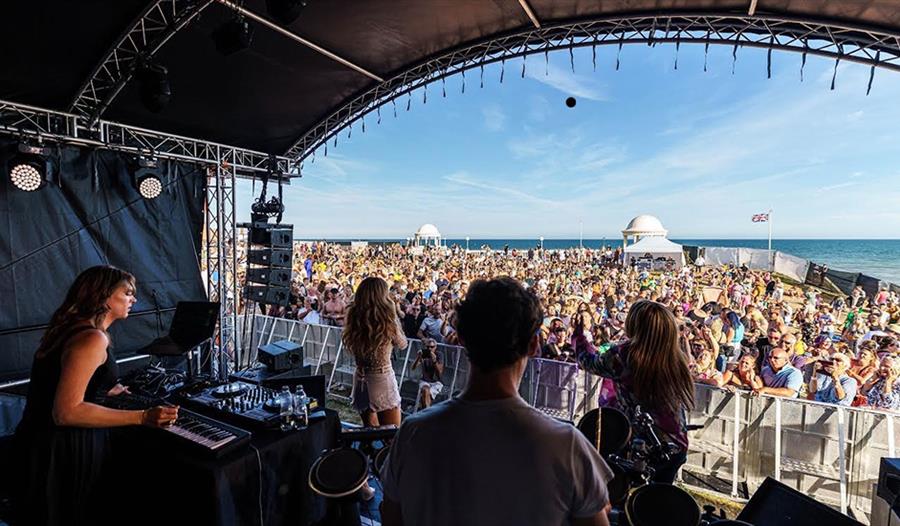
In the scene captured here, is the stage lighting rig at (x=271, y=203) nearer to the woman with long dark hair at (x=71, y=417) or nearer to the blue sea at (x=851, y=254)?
the woman with long dark hair at (x=71, y=417)

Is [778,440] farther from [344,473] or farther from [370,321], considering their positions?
[344,473]

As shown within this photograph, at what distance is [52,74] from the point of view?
14.3 ft

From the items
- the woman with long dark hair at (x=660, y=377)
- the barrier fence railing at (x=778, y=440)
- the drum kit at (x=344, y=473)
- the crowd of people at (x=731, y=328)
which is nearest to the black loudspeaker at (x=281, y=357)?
the crowd of people at (x=731, y=328)

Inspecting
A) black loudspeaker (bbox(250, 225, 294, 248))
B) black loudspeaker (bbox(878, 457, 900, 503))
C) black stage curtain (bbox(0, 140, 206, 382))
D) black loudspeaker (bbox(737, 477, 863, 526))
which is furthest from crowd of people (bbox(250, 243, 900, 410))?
black stage curtain (bbox(0, 140, 206, 382))

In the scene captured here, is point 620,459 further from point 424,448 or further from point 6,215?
point 6,215

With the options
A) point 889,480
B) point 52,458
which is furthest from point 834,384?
point 52,458

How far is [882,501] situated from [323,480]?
299 cm

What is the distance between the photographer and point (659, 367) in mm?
2232

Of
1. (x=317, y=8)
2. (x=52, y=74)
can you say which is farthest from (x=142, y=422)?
(x=52, y=74)

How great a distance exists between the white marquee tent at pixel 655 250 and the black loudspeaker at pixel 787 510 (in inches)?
660

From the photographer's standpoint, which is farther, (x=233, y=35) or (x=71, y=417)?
(x=233, y=35)

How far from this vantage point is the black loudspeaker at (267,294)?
623cm

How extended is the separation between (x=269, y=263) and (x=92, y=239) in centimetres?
207

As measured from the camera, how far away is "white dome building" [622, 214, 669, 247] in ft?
71.8
